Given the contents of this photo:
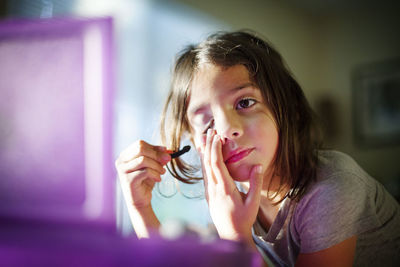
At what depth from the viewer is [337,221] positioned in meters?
0.65

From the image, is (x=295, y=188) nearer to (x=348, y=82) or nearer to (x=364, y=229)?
(x=364, y=229)

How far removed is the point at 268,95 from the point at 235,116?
0.43 feet

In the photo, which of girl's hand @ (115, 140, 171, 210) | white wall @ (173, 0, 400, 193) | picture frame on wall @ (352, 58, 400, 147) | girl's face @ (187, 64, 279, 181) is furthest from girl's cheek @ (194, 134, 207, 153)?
picture frame on wall @ (352, 58, 400, 147)

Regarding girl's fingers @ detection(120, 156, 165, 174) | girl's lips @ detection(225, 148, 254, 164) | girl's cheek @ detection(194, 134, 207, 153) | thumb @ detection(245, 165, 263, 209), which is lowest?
thumb @ detection(245, 165, 263, 209)

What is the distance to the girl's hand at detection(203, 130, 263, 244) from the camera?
21.9 inches

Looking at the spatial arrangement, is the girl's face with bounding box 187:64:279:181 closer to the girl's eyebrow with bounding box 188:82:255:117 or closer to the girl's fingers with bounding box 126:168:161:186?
the girl's eyebrow with bounding box 188:82:255:117

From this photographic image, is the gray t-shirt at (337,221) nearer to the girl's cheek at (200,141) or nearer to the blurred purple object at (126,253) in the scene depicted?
the girl's cheek at (200,141)

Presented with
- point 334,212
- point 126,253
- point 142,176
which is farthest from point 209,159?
point 126,253

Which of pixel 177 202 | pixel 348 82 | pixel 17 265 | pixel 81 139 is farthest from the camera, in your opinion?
pixel 348 82

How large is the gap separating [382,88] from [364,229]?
2681mm

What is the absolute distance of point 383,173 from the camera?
291cm

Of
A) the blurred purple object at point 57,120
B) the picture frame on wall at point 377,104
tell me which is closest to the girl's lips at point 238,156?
the blurred purple object at point 57,120

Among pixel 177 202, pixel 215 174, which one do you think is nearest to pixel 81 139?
pixel 215 174

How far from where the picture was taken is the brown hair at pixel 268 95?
0.77 metres
